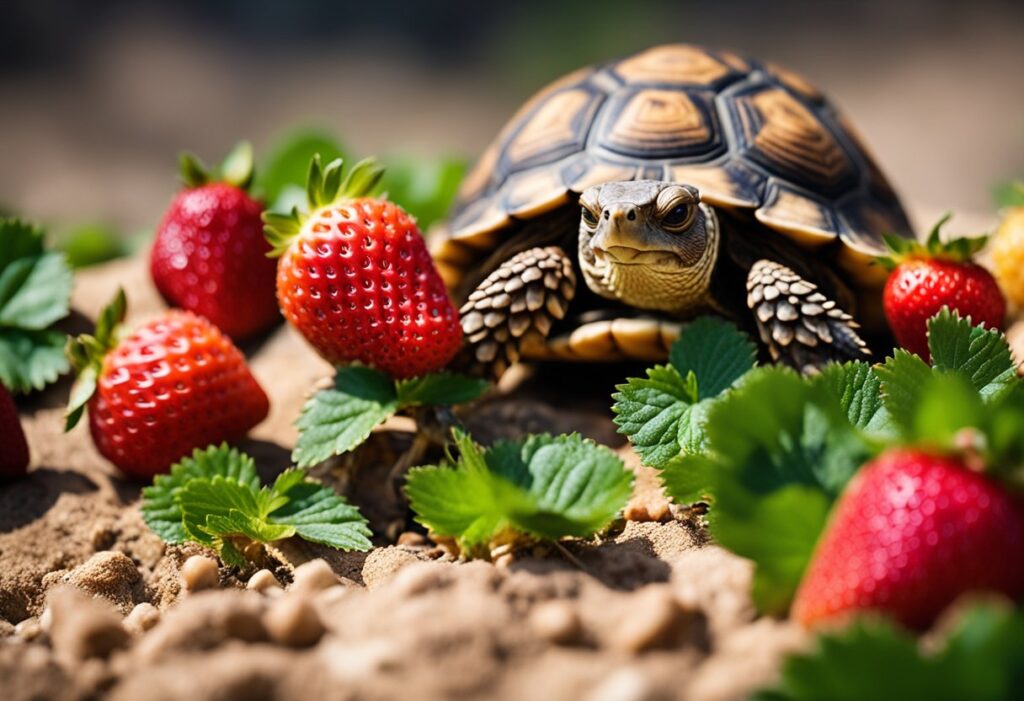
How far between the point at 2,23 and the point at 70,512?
248 inches

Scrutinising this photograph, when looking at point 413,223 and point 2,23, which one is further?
point 2,23

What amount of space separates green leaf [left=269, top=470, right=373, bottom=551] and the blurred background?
4.20 metres

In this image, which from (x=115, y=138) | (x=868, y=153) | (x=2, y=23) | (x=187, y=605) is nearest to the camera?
(x=187, y=605)

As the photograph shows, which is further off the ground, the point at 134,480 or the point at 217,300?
the point at 217,300

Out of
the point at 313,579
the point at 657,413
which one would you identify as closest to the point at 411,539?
the point at 313,579

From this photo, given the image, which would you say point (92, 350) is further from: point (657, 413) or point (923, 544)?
point (923, 544)

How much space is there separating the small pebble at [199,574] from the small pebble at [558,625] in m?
0.59

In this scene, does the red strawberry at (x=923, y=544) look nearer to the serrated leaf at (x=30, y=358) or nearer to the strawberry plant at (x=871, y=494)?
the strawberry plant at (x=871, y=494)

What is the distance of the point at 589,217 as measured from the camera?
2.01 metres

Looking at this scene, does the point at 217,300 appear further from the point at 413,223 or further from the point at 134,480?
the point at 413,223

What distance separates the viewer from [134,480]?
2.07 m

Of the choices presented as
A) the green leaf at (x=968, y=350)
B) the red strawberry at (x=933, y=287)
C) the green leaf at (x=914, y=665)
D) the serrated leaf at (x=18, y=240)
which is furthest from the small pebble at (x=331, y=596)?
the serrated leaf at (x=18, y=240)

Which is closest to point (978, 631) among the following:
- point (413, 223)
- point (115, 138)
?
point (413, 223)

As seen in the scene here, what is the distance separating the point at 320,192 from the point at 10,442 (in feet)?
2.67
